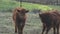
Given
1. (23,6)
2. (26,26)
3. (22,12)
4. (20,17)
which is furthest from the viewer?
(23,6)

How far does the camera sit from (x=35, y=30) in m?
10.8

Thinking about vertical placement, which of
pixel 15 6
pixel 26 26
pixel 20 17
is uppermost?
pixel 20 17

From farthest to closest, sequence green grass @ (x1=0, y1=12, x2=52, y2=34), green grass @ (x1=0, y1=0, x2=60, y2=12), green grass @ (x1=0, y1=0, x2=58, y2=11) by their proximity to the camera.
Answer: green grass @ (x1=0, y1=0, x2=58, y2=11)
green grass @ (x1=0, y1=0, x2=60, y2=12)
green grass @ (x1=0, y1=12, x2=52, y2=34)

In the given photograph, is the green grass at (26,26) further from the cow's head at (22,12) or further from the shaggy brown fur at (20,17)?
the cow's head at (22,12)

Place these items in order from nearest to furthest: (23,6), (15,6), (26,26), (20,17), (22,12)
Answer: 1. (22,12)
2. (20,17)
3. (26,26)
4. (23,6)
5. (15,6)

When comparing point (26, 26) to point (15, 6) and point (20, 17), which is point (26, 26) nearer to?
point (20, 17)

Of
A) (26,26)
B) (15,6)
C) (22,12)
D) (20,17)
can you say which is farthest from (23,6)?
(22,12)

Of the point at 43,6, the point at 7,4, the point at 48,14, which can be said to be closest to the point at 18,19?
the point at 48,14

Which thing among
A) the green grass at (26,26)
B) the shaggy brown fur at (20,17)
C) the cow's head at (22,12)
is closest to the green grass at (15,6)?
the green grass at (26,26)

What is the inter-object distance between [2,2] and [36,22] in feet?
25.4

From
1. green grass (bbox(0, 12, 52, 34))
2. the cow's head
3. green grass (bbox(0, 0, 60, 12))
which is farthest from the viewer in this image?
green grass (bbox(0, 0, 60, 12))

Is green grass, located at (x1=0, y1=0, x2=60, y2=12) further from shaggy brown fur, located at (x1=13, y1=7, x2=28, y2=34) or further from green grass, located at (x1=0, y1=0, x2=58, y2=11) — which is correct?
shaggy brown fur, located at (x1=13, y1=7, x2=28, y2=34)

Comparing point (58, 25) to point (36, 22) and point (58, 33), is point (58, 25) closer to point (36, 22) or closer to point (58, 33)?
point (58, 33)

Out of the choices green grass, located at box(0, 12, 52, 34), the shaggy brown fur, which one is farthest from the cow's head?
green grass, located at box(0, 12, 52, 34)
